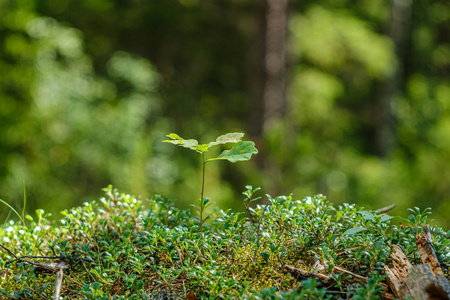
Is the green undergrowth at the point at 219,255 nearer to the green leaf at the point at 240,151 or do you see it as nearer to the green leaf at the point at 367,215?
the green leaf at the point at 367,215

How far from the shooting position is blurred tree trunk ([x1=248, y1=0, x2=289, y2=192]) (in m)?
5.54

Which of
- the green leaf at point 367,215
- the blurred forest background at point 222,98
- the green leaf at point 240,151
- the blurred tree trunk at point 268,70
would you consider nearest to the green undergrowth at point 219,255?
the green leaf at point 367,215

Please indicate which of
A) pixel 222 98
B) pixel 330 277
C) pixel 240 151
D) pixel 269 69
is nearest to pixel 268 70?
pixel 269 69

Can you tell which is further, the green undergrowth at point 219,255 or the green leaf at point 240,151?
the green leaf at point 240,151

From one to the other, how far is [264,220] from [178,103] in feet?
26.5

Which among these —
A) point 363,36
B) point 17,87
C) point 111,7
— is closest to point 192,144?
point 17,87

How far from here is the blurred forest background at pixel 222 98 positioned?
17.6ft

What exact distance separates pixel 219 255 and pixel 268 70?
4.57 m

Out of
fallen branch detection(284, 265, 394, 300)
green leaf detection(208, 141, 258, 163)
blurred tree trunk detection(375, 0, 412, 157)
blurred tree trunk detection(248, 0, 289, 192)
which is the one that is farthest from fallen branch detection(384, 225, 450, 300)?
blurred tree trunk detection(375, 0, 412, 157)

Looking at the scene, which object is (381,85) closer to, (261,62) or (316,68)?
(316,68)

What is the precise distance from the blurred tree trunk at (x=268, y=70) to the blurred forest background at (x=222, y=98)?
0.05 ft

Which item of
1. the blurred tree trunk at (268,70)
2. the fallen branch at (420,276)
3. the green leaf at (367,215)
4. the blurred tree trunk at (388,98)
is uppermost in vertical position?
the blurred tree trunk at (388,98)

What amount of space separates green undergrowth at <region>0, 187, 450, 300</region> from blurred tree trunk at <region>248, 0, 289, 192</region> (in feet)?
13.5

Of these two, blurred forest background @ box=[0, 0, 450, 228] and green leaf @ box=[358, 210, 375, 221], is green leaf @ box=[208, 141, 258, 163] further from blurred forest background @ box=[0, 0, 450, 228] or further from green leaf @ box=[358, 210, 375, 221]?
blurred forest background @ box=[0, 0, 450, 228]
